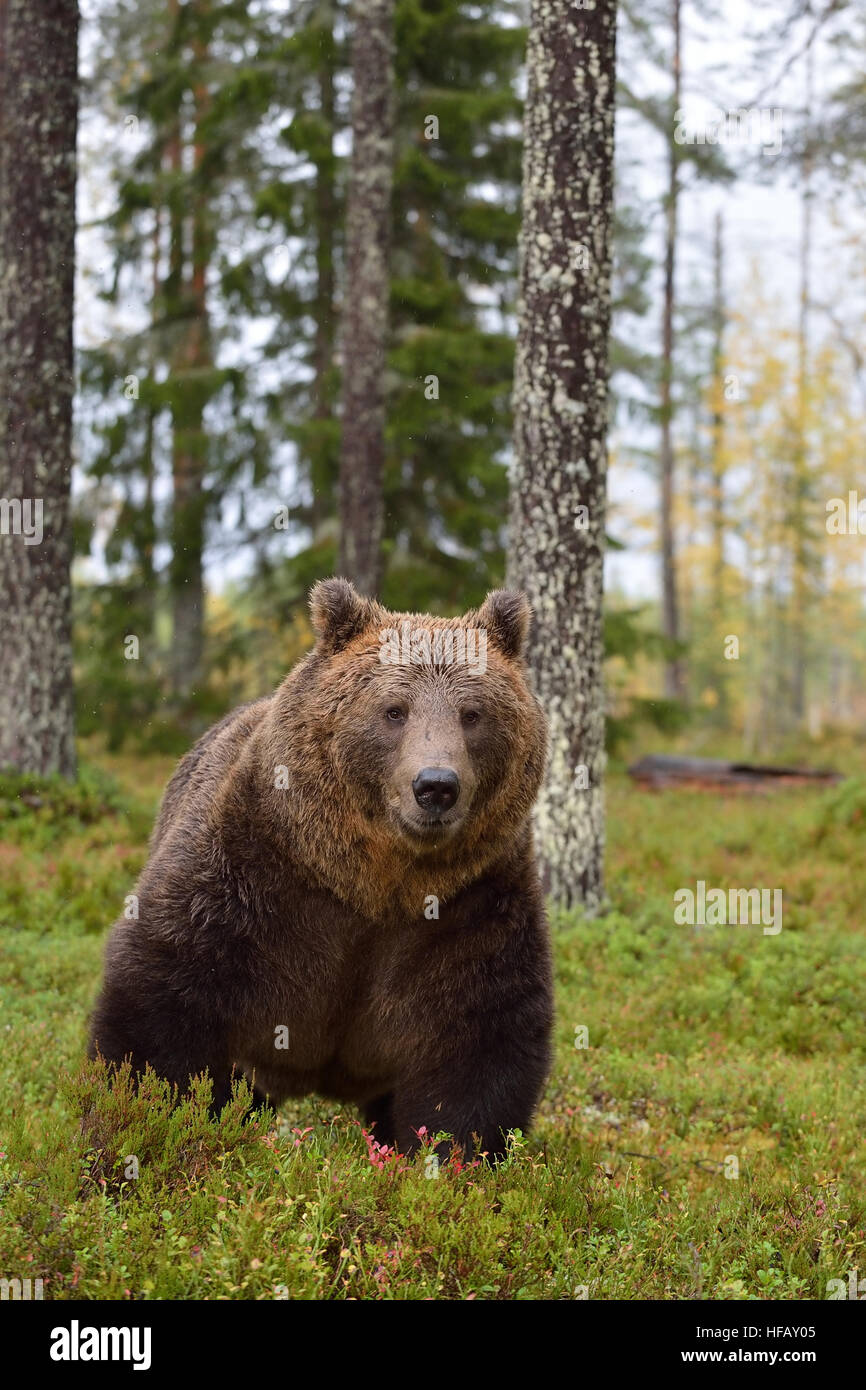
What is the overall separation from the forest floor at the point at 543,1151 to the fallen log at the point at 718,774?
6.89 m

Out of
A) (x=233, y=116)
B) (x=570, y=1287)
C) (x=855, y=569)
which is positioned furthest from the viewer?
(x=855, y=569)

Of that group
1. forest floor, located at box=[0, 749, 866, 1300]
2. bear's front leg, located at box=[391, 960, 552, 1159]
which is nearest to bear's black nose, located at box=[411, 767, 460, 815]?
bear's front leg, located at box=[391, 960, 552, 1159]

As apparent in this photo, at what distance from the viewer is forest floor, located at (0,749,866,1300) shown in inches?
151

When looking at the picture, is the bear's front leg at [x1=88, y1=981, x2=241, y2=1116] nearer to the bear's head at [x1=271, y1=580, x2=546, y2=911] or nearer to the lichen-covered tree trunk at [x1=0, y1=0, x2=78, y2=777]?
the bear's head at [x1=271, y1=580, x2=546, y2=911]

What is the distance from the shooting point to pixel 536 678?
9000 millimetres

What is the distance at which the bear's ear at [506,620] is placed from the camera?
497cm

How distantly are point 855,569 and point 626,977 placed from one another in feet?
118

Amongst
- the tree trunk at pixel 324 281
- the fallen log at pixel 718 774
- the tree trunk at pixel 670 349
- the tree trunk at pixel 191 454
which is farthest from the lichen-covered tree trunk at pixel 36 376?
the tree trunk at pixel 670 349

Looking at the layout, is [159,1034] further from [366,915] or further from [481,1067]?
[481,1067]

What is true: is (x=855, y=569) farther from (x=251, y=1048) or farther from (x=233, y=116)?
(x=251, y=1048)

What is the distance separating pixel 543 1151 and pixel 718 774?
1349 cm

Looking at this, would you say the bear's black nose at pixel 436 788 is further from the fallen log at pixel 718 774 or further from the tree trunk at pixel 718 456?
the tree trunk at pixel 718 456

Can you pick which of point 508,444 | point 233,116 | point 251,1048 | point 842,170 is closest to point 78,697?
point 508,444

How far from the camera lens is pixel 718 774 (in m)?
18.2
